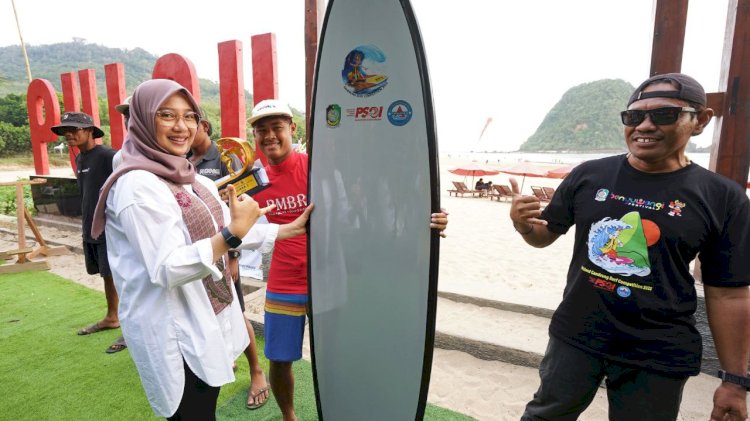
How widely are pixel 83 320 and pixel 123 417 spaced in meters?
1.92

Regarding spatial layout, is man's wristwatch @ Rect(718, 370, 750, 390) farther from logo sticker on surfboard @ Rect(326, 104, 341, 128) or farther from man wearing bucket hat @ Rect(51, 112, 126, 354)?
man wearing bucket hat @ Rect(51, 112, 126, 354)

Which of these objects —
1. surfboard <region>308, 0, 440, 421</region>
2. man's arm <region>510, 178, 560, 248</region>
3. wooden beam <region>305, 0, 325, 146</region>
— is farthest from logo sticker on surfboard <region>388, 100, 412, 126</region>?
wooden beam <region>305, 0, 325, 146</region>

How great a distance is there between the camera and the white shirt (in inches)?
43.2

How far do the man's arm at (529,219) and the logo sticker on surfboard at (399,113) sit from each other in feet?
1.67

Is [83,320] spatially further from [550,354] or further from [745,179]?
[745,179]

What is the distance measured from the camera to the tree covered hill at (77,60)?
→ 3523 inches

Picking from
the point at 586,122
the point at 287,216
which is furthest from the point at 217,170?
the point at 586,122

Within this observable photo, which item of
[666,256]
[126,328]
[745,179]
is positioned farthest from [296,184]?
[745,179]

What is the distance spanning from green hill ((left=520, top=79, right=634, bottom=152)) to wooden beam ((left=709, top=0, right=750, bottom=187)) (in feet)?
294

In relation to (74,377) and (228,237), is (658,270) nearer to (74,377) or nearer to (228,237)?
(228,237)

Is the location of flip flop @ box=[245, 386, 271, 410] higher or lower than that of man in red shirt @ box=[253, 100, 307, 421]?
lower

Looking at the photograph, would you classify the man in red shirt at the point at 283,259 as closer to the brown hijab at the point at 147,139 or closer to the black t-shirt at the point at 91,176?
the brown hijab at the point at 147,139

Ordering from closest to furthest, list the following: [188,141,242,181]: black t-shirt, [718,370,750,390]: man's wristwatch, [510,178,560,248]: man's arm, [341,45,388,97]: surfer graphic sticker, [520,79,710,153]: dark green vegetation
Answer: [718,370,750,390]: man's wristwatch
[510,178,560,248]: man's arm
[341,45,388,97]: surfer graphic sticker
[188,141,242,181]: black t-shirt
[520,79,710,153]: dark green vegetation

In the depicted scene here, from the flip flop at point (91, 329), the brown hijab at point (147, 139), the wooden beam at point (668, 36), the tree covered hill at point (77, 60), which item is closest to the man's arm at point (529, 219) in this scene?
the brown hijab at point (147, 139)
